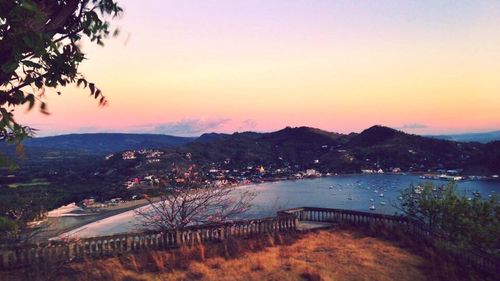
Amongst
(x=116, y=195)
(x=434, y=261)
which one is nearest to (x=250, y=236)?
(x=434, y=261)

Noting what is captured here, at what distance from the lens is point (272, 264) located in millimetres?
15094

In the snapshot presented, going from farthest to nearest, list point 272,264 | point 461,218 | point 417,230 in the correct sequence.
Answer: point 417,230 < point 461,218 < point 272,264

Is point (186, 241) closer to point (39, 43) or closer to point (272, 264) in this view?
point (272, 264)

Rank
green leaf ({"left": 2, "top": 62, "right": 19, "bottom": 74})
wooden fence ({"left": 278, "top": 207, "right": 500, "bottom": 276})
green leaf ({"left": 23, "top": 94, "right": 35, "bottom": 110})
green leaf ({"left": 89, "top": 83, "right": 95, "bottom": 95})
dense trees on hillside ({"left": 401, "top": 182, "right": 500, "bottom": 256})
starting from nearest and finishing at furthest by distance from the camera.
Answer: green leaf ({"left": 2, "top": 62, "right": 19, "bottom": 74}) → green leaf ({"left": 23, "top": 94, "right": 35, "bottom": 110}) → green leaf ({"left": 89, "top": 83, "right": 95, "bottom": 95}) → wooden fence ({"left": 278, "top": 207, "right": 500, "bottom": 276}) → dense trees on hillside ({"left": 401, "top": 182, "right": 500, "bottom": 256})

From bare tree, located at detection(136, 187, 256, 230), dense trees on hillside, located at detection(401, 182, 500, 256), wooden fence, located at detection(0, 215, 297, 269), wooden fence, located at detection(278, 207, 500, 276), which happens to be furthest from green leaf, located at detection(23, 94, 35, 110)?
dense trees on hillside, located at detection(401, 182, 500, 256)

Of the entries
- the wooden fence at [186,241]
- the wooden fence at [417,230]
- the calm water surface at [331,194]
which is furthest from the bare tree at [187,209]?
the calm water surface at [331,194]

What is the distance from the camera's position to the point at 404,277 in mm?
14141

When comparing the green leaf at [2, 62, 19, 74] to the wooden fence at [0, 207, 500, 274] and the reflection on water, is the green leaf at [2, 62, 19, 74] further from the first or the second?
the reflection on water

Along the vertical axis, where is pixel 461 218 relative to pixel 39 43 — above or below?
below

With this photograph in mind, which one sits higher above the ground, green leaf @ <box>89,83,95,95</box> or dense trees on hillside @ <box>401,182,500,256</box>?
green leaf @ <box>89,83,95,95</box>

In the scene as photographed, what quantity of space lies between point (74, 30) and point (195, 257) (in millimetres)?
12048

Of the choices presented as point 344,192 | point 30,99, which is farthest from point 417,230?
point 344,192

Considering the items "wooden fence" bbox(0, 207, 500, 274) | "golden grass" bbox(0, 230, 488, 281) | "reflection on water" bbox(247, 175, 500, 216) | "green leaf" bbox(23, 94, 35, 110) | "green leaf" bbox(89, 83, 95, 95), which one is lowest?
"reflection on water" bbox(247, 175, 500, 216)

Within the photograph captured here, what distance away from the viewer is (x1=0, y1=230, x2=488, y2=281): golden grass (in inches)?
548
